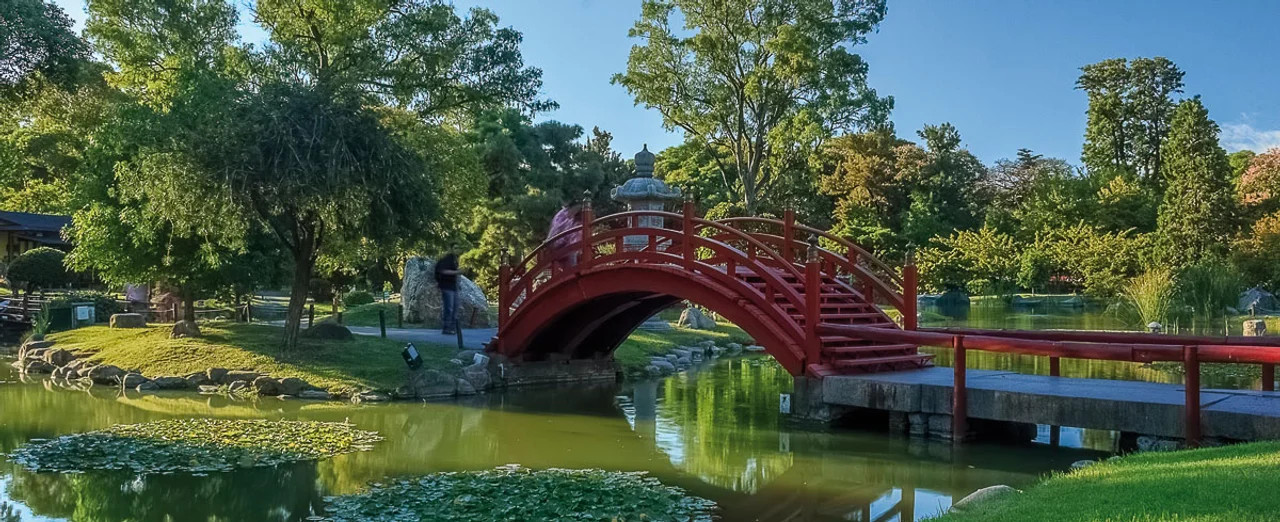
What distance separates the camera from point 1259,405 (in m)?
8.21

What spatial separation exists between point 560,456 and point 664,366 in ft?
25.6

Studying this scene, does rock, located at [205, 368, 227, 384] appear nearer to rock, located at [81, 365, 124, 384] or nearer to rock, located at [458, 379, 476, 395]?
rock, located at [81, 365, 124, 384]

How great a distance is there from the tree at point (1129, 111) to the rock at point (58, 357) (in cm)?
4011

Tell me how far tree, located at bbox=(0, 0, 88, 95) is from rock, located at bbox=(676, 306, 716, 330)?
14.0 metres

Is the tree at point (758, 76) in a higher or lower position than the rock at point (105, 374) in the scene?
higher

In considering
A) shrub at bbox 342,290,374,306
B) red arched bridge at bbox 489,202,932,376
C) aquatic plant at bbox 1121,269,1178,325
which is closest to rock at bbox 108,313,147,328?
red arched bridge at bbox 489,202,932,376

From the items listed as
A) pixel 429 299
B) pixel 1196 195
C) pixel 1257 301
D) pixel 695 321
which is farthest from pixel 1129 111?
pixel 429 299

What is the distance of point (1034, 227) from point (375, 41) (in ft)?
88.8

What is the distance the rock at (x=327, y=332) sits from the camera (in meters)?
15.6

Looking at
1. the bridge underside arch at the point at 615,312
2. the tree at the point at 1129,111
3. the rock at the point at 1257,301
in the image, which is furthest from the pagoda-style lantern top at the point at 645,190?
the tree at the point at 1129,111

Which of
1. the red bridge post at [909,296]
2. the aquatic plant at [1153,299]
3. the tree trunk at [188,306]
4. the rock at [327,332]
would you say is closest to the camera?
the red bridge post at [909,296]

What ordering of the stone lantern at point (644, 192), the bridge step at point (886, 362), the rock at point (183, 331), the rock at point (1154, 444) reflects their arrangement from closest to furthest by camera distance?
the rock at point (1154, 444), the bridge step at point (886, 362), the stone lantern at point (644, 192), the rock at point (183, 331)

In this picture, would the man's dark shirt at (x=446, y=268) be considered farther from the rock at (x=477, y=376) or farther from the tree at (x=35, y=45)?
the tree at (x=35, y=45)

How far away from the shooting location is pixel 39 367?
16.3m
